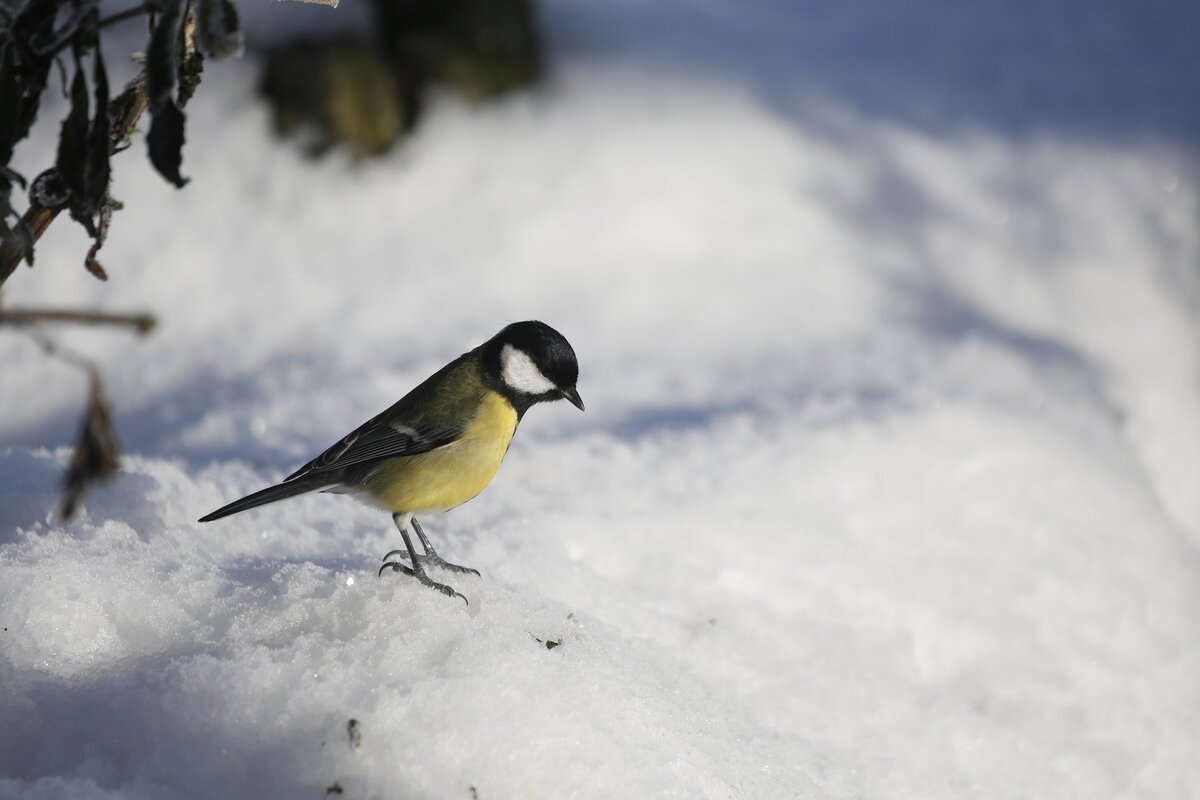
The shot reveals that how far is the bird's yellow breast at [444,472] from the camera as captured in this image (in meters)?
2.38

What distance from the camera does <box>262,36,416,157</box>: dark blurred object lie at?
5.38 meters

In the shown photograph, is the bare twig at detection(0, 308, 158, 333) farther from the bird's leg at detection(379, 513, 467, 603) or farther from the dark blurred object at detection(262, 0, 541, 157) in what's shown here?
the dark blurred object at detection(262, 0, 541, 157)

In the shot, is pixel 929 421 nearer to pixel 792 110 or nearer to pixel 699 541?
pixel 699 541

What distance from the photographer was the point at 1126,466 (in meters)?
3.89

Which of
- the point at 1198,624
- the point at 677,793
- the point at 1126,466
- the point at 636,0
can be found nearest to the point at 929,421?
the point at 1126,466

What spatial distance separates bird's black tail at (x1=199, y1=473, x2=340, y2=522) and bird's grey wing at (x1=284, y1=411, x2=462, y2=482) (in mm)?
20

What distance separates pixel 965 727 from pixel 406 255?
11.5ft

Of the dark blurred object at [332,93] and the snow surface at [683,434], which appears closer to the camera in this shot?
the snow surface at [683,434]

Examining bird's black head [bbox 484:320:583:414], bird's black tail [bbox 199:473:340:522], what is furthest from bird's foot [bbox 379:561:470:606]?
bird's black head [bbox 484:320:583:414]

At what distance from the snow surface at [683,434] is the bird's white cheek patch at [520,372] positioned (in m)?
0.49

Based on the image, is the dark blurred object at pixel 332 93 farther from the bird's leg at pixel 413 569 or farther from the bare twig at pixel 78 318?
the bare twig at pixel 78 318

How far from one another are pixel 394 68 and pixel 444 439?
148 inches

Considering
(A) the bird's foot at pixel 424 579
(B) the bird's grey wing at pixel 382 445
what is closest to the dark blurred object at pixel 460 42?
(B) the bird's grey wing at pixel 382 445

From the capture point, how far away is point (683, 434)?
3.83 meters
